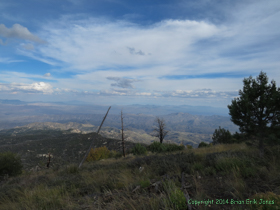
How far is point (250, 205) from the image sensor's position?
102 inches

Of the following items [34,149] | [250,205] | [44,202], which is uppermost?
[250,205]

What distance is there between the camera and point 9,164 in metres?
20.1

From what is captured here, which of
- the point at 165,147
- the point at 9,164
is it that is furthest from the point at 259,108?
the point at 9,164

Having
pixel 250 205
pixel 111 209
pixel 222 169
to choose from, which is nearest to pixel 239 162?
pixel 222 169

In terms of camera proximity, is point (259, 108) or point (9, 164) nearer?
point (259, 108)

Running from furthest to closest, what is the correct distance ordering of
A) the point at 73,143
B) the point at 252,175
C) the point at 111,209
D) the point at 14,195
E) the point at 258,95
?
the point at 73,143
the point at 258,95
the point at 14,195
the point at 252,175
the point at 111,209

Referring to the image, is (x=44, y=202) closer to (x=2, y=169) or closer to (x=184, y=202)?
(x=184, y=202)

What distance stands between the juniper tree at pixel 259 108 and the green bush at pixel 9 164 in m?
28.4

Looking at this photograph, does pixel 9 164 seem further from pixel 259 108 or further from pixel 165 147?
pixel 259 108

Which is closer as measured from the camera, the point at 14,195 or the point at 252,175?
the point at 252,175

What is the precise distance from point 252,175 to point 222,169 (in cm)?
108

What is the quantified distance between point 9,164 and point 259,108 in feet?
96.6

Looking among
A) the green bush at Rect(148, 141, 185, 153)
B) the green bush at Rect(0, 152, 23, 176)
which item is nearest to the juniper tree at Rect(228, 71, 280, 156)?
the green bush at Rect(148, 141, 185, 153)

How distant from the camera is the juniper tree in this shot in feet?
22.3
